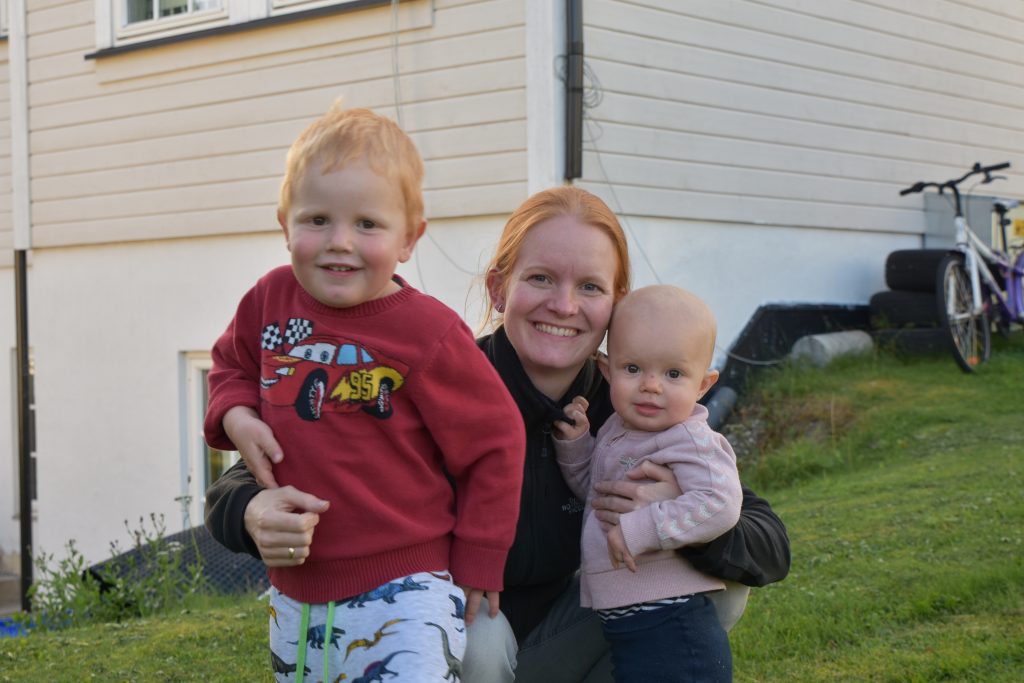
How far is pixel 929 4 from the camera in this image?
1073cm

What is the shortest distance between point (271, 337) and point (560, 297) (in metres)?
0.65

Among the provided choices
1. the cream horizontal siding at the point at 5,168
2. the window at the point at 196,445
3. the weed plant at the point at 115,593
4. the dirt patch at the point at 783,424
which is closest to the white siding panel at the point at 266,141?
the cream horizontal siding at the point at 5,168

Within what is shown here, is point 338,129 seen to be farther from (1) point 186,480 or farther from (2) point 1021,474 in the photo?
(1) point 186,480

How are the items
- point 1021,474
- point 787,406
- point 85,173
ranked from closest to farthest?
point 1021,474
point 787,406
point 85,173

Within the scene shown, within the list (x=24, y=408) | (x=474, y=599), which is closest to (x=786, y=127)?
(x=24, y=408)

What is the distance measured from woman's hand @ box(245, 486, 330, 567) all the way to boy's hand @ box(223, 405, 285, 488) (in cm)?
4

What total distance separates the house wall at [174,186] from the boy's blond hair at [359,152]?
5.28 m

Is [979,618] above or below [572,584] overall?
below

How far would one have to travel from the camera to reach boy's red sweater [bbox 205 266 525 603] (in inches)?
94.8

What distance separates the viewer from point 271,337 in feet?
8.23

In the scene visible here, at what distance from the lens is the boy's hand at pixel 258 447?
2422 millimetres

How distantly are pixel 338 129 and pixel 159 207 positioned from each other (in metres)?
7.41

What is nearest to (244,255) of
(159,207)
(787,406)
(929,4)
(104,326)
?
(159,207)

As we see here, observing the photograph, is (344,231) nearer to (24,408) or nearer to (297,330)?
(297,330)
